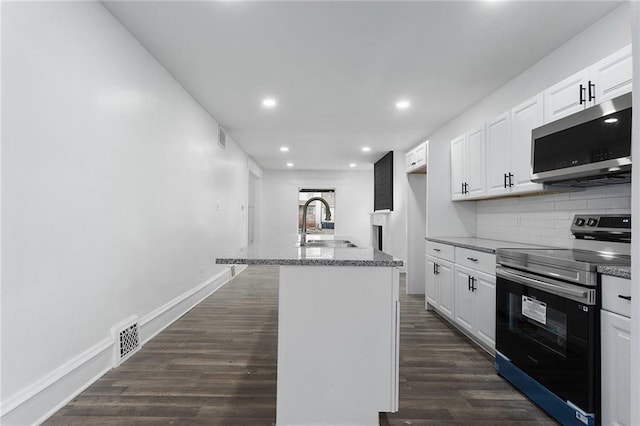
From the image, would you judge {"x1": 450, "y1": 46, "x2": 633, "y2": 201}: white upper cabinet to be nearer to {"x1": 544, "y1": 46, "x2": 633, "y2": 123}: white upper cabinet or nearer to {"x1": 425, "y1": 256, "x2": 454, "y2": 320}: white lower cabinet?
{"x1": 544, "y1": 46, "x2": 633, "y2": 123}: white upper cabinet

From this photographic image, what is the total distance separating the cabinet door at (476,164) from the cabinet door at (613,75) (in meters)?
1.23

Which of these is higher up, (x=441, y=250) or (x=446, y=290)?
(x=441, y=250)

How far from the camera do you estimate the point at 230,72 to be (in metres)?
3.13

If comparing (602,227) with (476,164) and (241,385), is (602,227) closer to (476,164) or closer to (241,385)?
(476,164)

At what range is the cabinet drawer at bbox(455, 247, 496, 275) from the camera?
2602 mm

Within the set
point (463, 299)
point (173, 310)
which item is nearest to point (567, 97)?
point (463, 299)

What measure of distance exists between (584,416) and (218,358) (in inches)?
92.5

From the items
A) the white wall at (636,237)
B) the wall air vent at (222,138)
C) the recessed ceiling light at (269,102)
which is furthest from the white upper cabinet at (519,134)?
the wall air vent at (222,138)

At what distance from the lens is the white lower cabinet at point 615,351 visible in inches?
58.4

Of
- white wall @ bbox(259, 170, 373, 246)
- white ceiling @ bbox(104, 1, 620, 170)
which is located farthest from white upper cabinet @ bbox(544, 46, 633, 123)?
white wall @ bbox(259, 170, 373, 246)

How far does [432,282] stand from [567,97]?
92.1 inches

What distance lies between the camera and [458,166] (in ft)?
12.6

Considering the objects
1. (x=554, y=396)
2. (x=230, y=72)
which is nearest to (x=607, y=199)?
(x=554, y=396)

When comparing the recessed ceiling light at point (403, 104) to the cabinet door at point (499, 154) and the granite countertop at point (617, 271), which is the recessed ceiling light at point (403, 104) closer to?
the cabinet door at point (499, 154)
